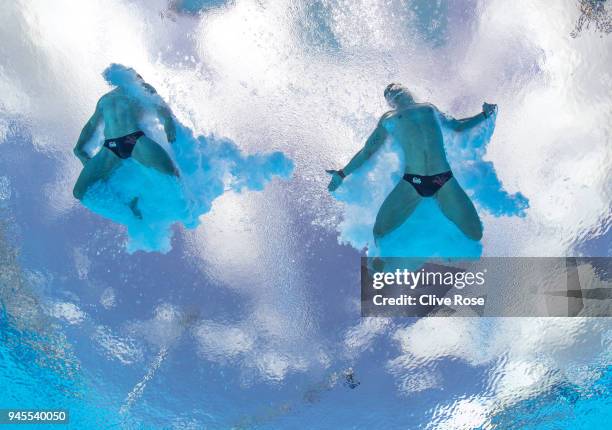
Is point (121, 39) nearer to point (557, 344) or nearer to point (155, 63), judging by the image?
point (155, 63)

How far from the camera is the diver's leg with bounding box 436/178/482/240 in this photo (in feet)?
22.9

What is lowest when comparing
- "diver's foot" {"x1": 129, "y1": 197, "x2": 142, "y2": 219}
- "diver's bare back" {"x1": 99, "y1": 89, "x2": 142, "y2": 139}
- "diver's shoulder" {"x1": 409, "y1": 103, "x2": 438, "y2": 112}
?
"diver's foot" {"x1": 129, "y1": 197, "x2": 142, "y2": 219}

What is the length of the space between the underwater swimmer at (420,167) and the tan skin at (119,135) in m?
2.91

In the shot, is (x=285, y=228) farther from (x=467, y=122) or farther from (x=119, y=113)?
(x=467, y=122)

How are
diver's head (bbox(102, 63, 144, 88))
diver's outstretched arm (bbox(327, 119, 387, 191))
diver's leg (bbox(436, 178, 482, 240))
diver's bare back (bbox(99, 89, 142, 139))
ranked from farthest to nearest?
diver's head (bbox(102, 63, 144, 88)) < diver's bare back (bbox(99, 89, 142, 139)) < diver's outstretched arm (bbox(327, 119, 387, 191)) < diver's leg (bbox(436, 178, 482, 240))

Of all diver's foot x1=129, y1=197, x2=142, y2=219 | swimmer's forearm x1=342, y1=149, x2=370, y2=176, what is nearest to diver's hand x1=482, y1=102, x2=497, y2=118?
swimmer's forearm x1=342, y1=149, x2=370, y2=176

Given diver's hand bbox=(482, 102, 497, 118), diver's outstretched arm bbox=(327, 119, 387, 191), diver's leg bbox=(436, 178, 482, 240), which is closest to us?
diver's hand bbox=(482, 102, 497, 118)

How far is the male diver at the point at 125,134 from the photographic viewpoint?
7535 mm

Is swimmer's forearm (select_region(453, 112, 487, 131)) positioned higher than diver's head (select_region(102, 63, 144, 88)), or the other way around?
diver's head (select_region(102, 63, 144, 88))

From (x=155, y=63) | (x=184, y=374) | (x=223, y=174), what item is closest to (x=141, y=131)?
(x=223, y=174)

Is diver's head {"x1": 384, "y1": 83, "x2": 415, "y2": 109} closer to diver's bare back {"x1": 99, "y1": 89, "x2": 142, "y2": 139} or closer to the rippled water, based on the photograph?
the rippled water

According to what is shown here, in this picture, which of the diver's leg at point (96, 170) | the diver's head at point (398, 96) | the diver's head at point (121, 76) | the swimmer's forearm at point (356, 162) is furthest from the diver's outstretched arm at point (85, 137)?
the diver's head at point (398, 96)

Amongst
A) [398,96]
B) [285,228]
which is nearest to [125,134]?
[285,228]

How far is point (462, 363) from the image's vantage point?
10867 millimetres
